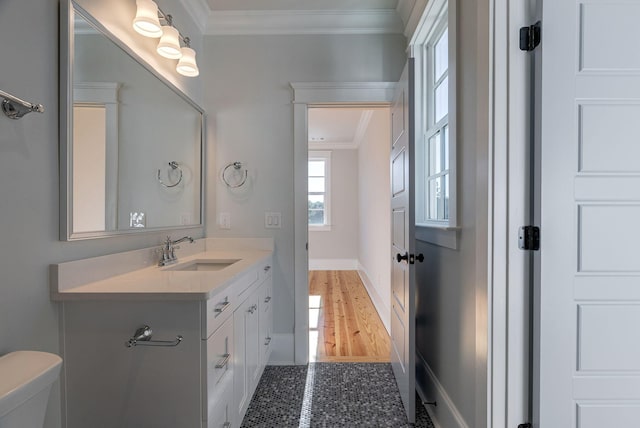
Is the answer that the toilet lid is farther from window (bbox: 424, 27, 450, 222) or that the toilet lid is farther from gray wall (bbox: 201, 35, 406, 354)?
window (bbox: 424, 27, 450, 222)

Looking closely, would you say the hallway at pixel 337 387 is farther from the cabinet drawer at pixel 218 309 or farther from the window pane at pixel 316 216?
the window pane at pixel 316 216

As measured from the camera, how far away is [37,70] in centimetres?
A: 105

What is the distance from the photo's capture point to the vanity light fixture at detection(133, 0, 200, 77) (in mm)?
1519

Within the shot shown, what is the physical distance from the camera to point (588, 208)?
115 cm

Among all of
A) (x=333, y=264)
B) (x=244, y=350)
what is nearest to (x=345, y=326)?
(x=244, y=350)

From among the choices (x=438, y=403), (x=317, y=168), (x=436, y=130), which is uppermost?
(x=317, y=168)

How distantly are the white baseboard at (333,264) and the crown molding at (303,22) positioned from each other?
14.7ft

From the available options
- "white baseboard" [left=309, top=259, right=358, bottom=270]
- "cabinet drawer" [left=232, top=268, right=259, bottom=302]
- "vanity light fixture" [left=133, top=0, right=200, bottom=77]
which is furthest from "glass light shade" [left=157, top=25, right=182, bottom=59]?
"white baseboard" [left=309, top=259, right=358, bottom=270]

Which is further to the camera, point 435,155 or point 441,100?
point 435,155

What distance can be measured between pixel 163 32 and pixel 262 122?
2.85 feet

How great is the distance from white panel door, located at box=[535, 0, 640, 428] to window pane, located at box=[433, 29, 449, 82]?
827 millimetres

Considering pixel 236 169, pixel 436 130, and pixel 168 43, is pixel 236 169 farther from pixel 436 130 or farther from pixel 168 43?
pixel 436 130

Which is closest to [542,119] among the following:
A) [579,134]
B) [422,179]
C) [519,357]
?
[579,134]

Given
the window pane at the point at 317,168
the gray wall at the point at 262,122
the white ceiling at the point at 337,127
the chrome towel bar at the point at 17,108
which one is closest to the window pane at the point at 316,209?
the window pane at the point at 317,168
